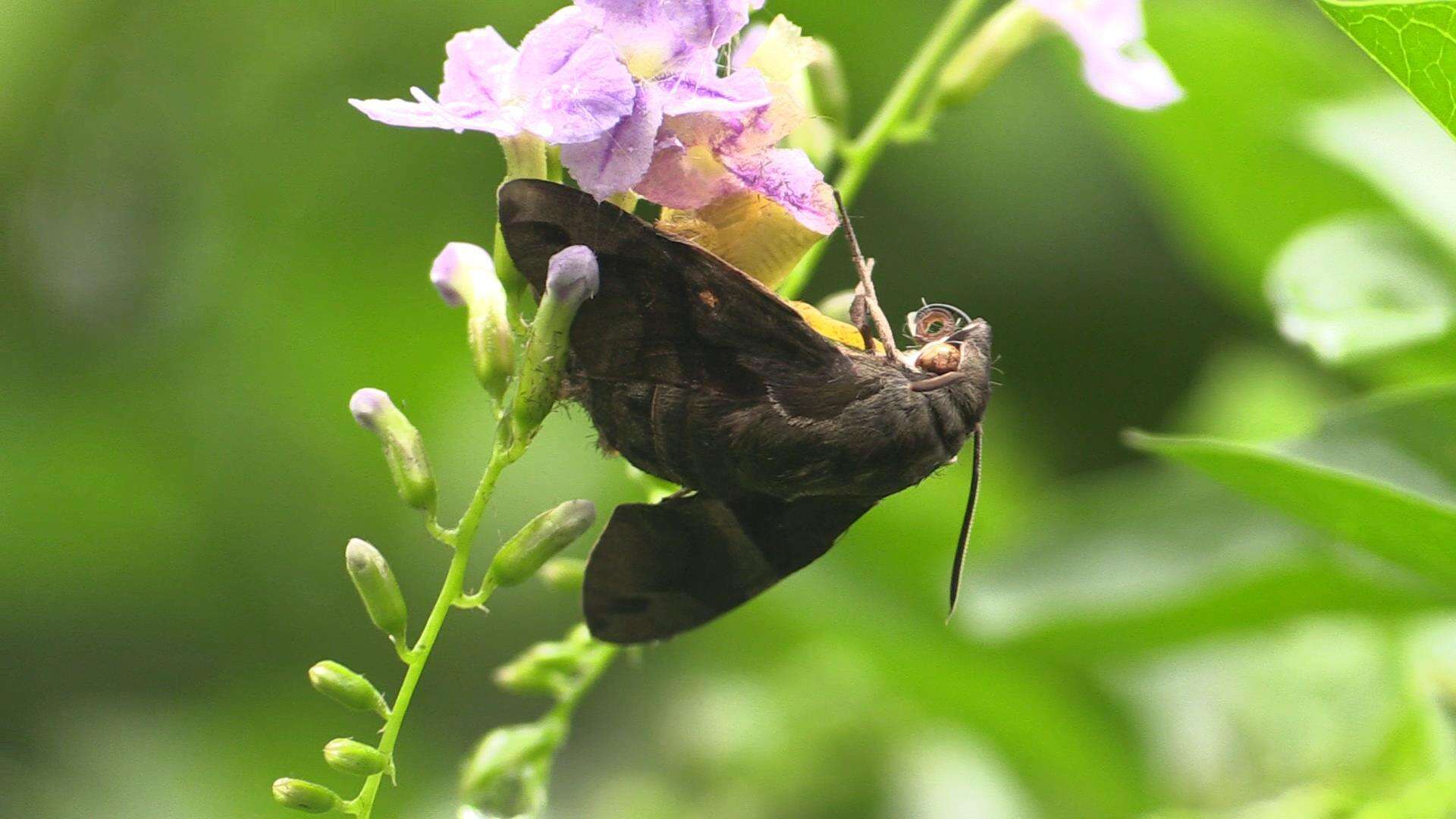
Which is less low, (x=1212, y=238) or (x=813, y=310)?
(x=813, y=310)

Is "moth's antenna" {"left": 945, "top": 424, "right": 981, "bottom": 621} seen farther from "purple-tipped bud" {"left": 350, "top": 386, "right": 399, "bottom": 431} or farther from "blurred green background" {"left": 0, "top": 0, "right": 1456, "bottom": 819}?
"blurred green background" {"left": 0, "top": 0, "right": 1456, "bottom": 819}

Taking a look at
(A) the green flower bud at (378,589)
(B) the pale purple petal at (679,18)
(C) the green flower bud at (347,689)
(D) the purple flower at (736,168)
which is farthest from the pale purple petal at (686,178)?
(C) the green flower bud at (347,689)

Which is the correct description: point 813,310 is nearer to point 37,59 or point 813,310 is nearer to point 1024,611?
point 1024,611

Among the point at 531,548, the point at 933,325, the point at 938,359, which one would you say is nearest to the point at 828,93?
the point at 933,325

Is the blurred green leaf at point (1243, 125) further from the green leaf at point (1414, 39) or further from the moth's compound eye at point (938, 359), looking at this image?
the moth's compound eye at point (938, 359)

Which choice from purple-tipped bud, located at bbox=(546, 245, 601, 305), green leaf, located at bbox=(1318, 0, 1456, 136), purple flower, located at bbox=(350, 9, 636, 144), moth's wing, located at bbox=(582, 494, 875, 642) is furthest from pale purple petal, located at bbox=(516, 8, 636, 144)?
green leaf, located at bbox=(1318, 0, 1456, 136)

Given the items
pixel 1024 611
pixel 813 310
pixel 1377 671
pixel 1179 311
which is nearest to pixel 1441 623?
pixel 1377 671
